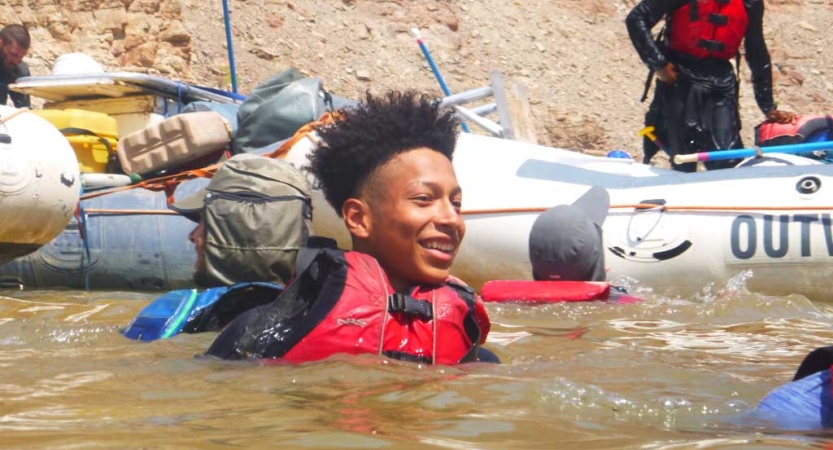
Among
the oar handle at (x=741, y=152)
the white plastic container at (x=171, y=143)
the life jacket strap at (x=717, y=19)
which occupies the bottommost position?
the oar handle at (x=741, y=152)

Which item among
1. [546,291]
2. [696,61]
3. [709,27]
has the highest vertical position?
[709,27]

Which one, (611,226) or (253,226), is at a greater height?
(253,226)

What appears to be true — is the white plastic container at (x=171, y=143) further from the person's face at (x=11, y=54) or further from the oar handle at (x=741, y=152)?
the oar handle at (x=741, y=152)

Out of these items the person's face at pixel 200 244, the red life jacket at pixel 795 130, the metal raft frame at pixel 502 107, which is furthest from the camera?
the metal raft frame at pixel 502 107

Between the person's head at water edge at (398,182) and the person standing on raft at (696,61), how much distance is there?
3466 mm

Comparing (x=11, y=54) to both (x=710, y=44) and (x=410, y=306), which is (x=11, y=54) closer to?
(x=710, y=44)

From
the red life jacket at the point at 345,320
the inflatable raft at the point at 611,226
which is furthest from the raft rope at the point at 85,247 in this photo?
the red life jacket at the point at 345,320

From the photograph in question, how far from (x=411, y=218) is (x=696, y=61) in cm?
398

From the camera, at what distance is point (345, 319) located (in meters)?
3.02

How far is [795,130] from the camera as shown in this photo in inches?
285

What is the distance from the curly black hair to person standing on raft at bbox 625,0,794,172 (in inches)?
137

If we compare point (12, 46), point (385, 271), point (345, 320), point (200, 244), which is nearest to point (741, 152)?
point (200, 244)

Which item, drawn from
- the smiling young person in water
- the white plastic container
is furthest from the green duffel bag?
the smiling young person in water

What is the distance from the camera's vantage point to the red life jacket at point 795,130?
7.20 m
